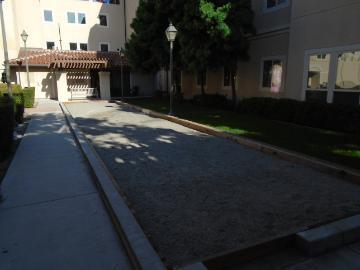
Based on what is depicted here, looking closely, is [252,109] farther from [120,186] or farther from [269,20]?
[120,186]

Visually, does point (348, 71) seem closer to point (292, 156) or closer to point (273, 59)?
point (273, 59)

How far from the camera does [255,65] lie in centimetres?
1398

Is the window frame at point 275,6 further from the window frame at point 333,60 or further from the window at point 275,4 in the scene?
the window frame at point 333,60

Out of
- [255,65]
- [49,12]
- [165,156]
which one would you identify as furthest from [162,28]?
[49,12]

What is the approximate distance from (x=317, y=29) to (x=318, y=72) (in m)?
1.47

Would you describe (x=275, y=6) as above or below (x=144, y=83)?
above

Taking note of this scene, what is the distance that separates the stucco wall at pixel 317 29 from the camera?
9.13 metres

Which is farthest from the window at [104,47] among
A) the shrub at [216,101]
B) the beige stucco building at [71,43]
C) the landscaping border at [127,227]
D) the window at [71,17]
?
the landscaping border at [127,227]

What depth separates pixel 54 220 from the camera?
12.3ft

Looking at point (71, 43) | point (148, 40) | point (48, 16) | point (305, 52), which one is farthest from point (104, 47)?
point (305, 52)

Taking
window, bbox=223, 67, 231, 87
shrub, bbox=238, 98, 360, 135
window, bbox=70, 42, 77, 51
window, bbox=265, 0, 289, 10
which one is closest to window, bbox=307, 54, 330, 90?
shrub, bbox=238, 98, 360, 135

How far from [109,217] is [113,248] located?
2.42 ft

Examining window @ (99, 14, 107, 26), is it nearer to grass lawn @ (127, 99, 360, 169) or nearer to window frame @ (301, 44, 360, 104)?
grass lawn @ (127, 99, 360, 169)

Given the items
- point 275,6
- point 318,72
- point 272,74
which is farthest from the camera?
point 272,74
